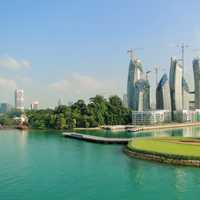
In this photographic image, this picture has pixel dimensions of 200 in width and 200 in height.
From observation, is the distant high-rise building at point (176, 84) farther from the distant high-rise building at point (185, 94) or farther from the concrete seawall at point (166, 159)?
the concrete seawall at point (166, 159)

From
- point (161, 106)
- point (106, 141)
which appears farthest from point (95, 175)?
point (161, 106)

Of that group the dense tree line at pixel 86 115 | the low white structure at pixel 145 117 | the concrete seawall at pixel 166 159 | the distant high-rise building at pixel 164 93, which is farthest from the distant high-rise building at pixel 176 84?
the concrete seawall at pixel 166 159

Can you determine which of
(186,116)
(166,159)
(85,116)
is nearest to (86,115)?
(85,116)

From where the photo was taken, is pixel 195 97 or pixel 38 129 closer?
pixel 38 129

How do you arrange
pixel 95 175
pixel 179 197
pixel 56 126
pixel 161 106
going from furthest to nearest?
pixel 161 106 → pixel 56 126 → pixel 95 175 → pixel 179 197

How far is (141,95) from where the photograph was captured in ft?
338

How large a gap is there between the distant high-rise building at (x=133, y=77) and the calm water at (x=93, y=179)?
75.0 metres

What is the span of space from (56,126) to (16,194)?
56.0 metres

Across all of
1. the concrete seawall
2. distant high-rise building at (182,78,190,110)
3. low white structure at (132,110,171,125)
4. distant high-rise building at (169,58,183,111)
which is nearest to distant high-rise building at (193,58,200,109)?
distant high-rise building at (182,78,190,110)

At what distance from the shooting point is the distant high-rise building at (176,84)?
10419cm

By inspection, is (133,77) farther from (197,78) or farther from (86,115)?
(86,115)

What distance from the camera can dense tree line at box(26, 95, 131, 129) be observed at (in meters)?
76.2

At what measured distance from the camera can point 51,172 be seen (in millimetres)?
25422

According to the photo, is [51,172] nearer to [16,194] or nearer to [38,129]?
[16,194]
